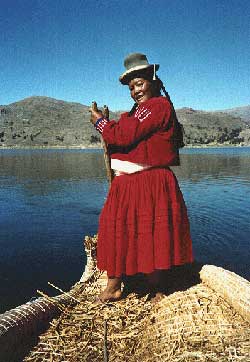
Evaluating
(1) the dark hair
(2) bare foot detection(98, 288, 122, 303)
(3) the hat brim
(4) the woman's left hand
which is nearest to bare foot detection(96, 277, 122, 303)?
(2) bare foot detection(98, 288, 122, 303)

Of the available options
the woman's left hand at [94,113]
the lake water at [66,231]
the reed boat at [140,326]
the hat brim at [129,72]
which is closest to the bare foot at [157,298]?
the reed boat at [140,326]

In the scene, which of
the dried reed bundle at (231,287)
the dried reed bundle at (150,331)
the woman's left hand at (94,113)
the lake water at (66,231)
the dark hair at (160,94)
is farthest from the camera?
the lake water at (66,231)

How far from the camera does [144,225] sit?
371 centimetres

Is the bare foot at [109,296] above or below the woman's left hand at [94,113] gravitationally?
below

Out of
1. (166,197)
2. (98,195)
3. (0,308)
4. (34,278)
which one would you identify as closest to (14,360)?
(166,197)

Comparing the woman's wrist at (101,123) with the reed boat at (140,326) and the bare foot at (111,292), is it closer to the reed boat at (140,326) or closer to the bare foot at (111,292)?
the bare foot at (111,292)

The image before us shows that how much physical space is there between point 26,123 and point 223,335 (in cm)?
20554

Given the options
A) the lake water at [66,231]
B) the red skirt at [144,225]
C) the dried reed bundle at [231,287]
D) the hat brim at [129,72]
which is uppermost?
the hat brim at [129,72]

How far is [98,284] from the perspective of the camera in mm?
4742

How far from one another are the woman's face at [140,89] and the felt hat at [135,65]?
9cm

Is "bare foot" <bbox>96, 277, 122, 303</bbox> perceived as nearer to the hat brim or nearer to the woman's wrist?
the woman's wrist

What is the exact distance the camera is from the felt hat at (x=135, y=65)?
3677mm

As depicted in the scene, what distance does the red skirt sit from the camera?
146 inches

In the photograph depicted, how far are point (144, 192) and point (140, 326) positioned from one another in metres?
1.33
